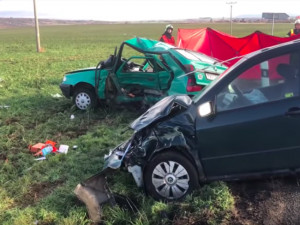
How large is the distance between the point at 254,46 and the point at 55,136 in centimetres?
762

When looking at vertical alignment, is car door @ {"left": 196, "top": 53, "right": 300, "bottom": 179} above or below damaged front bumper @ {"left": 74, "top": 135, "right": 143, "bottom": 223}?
above

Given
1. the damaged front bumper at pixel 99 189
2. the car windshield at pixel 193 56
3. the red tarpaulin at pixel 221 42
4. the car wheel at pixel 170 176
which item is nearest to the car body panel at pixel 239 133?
the car wheel at pixel 170 176

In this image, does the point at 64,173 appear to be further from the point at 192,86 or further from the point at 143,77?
the point at 143,77

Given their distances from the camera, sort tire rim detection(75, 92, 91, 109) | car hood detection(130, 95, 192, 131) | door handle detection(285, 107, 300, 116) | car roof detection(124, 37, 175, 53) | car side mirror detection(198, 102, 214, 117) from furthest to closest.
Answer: tire rim detection(75, 92, 91, 109) → car roof detection(124, 37, 175, 53) → car hood detection(130, 95, 192, 131) → car side mirror detection(198, 102, 214, 117) → door handle detection(285, 107, 300, 116)

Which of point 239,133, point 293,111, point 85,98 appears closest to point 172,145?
point 239,133

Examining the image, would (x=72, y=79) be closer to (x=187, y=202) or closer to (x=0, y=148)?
(x=0, y=148)

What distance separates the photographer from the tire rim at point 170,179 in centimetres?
416

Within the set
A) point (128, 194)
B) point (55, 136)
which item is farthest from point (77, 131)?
point (128, 194)

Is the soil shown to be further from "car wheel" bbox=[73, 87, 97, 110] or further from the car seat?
"car wheel" bbox=[73, 87, 97, 110]

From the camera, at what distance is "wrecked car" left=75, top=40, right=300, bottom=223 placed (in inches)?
155

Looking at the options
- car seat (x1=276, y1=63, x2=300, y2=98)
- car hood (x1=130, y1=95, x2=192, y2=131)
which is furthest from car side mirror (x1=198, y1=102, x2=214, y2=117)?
car seat (x1=276, y1=63, x2=300, y2=98)

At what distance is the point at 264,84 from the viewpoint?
4074 mm

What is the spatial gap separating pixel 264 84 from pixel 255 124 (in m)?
0.46

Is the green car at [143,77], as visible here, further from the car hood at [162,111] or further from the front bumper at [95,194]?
the front bumper at [95,194]
